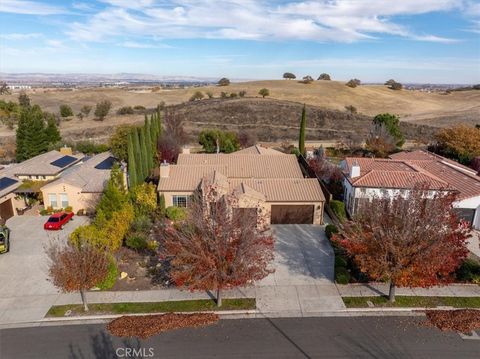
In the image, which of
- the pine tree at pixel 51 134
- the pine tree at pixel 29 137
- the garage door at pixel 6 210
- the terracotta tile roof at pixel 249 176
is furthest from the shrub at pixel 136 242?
the pine tree at pixel 51 134

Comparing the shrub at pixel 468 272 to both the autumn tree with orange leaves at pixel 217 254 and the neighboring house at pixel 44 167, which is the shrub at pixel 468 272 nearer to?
the autumn tree with orange leaves at pixel 217 254

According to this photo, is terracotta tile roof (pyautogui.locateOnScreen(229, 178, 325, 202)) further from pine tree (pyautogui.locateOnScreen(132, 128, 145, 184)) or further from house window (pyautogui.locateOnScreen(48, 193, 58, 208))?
house window (pyautogui.locateOnScreen(48, 193, 58, 208))

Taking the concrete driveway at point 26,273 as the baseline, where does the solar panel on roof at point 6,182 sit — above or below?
above

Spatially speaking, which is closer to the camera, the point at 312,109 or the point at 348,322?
the point at 348,322

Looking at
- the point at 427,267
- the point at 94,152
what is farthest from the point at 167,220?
the point at 94,152

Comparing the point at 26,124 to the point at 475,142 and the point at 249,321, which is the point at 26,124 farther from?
the point at 475,142
